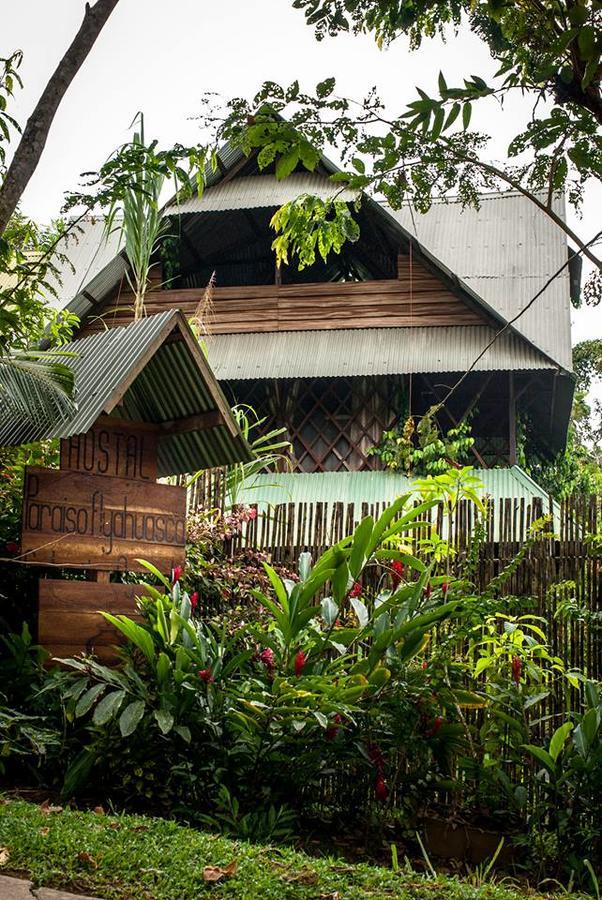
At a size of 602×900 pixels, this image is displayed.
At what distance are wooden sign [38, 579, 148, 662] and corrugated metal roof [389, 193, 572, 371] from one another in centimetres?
858

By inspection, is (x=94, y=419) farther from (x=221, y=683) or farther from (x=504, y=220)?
(x=504, y=220)

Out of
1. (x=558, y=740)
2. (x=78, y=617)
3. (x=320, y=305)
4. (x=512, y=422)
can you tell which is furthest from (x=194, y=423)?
(x=320, y=305)

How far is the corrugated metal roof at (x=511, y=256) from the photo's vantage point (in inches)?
546

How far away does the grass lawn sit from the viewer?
3598mm

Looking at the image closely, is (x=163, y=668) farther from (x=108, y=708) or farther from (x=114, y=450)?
(x=114, y=450)

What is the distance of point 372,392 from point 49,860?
11241mm

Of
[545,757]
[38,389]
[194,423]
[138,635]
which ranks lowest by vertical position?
[545,757]

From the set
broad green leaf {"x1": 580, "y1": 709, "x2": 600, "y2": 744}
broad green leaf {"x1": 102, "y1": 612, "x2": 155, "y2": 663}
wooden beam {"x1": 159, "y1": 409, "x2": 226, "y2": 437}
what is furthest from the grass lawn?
wooden beam {"x1": 159, "y1": 409, "x2": 226, "y2": 437}

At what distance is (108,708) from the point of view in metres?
4.96

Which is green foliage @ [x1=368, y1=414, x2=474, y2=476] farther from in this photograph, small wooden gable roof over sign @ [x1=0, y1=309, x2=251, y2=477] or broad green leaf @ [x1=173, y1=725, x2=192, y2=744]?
broad green leaf @ [x1=173, y1=725, x2=192, y2=744]

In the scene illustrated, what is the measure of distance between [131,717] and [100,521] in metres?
1.45

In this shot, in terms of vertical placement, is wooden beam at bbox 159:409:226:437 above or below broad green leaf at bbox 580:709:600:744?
above

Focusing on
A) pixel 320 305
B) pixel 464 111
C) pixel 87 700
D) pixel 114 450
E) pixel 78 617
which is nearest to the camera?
pixel 464 111

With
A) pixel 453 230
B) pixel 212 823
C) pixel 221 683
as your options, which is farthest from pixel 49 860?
pixel 453 230
